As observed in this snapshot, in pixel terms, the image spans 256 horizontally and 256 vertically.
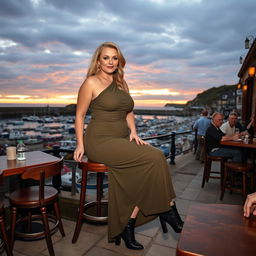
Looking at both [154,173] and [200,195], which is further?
[200,195]

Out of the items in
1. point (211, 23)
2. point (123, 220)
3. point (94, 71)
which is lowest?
point (123, 220)

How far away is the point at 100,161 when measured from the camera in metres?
1.99

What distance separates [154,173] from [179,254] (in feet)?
3.59

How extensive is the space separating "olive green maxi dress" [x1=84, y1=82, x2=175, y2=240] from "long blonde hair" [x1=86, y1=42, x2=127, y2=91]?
209 millimetres

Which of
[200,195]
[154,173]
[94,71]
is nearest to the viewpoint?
[154,173]

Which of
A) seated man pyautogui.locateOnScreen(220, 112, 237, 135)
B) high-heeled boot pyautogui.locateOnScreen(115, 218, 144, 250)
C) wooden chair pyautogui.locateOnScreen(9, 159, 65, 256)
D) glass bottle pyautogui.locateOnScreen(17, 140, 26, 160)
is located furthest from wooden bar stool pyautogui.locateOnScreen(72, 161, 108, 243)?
seated man pyautogui.locateOnScreen(220, 112, 237, 135)

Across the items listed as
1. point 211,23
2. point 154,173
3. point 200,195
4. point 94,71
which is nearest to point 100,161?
point 154,173

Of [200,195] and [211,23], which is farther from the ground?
[211,23]

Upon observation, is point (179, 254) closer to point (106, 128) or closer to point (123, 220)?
point (123, 220)

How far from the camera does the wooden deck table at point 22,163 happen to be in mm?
1899

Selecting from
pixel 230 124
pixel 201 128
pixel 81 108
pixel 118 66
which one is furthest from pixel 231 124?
pixel 81 108

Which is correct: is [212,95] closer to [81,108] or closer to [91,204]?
[91,204]

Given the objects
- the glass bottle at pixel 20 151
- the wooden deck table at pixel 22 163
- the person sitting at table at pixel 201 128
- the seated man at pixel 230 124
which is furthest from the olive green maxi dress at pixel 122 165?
the person sitting at table at pixel 201 128

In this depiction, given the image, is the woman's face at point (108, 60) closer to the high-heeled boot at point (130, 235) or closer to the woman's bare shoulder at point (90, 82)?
the woman's bare shoulder at point (90, 82)
